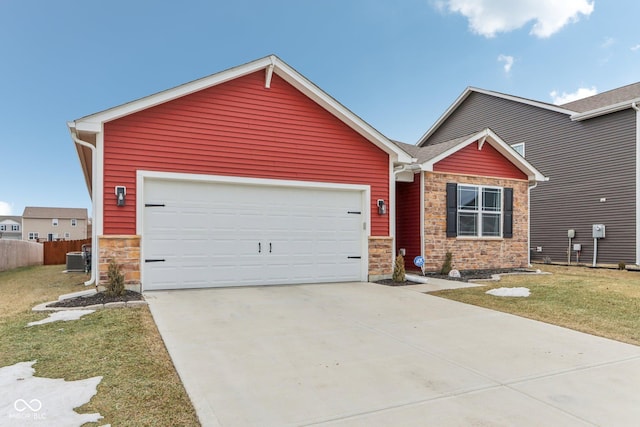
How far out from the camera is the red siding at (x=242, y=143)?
7781 millimetres

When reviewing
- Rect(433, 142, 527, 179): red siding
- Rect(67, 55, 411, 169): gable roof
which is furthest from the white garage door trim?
Rect(433, 142, 527, 179): red siding

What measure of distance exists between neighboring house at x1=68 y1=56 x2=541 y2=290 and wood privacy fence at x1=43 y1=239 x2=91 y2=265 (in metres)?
11.8

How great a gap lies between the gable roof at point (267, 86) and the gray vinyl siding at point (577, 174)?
30.3ft

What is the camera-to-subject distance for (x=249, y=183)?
871cm

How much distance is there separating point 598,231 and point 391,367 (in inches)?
565

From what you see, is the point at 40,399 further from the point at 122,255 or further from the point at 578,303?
the point at 578,303

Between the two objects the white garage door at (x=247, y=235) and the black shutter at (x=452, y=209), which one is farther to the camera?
the black shutter at (x=452, y=209)

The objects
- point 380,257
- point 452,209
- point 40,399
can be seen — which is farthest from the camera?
point 452,209

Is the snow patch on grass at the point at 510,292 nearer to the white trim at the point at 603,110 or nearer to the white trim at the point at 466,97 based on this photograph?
the white trim at the point at 603,110

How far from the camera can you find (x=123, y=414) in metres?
2.82

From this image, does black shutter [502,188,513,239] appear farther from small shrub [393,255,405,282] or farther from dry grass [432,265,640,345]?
small shrub [393,255,405,282]

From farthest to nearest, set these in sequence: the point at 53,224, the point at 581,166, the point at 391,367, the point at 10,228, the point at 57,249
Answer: the point at 10,228
the point at 53,224
the point at 57,249
the point at 581,166
the point at 391,367

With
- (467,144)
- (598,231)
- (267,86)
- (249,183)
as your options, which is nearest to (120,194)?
(249,183)

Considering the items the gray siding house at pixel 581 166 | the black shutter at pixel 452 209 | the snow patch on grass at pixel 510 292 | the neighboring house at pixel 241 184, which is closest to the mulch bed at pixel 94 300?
the neighboring house at pixel 241 184
